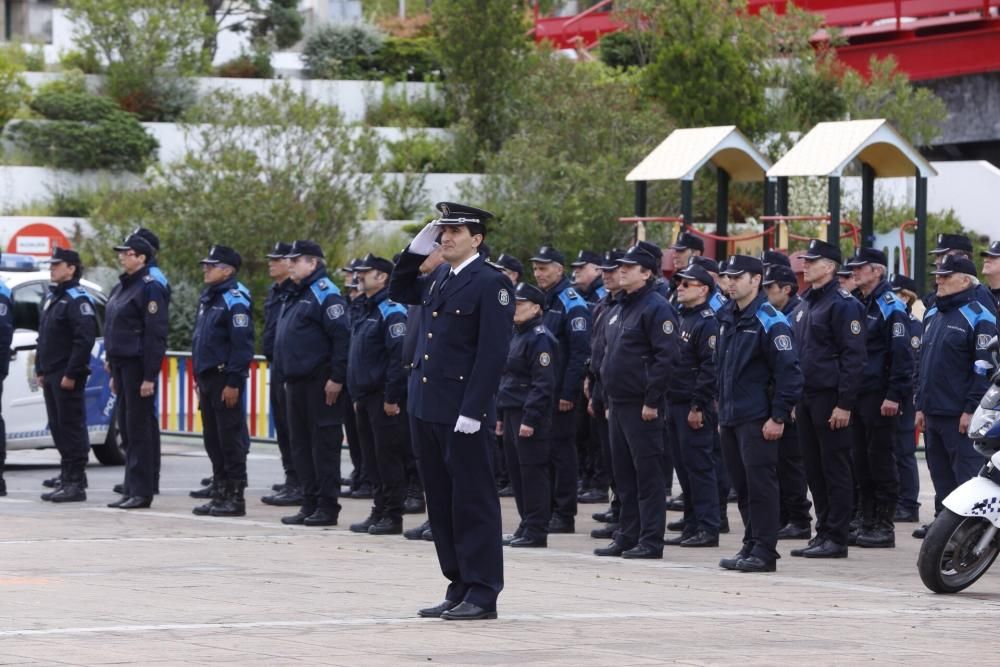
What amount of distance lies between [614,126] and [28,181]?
34.8 feet

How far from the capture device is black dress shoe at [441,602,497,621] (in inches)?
367

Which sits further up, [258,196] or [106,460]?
[258,196]

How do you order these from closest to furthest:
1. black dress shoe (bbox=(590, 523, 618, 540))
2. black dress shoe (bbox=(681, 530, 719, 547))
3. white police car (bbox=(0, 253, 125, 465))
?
black dress shoe (bbox=(681, 530, 719, 547)) → black dress shoe (bbox=(590, 523, 618, 540)) → white police car (bbox=(0, 253, 125, 465))

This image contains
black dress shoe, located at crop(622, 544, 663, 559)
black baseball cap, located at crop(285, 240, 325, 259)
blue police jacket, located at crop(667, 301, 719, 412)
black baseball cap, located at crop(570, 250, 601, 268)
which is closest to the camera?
black dress shoe, located at crop(622, 544, 663, 559)

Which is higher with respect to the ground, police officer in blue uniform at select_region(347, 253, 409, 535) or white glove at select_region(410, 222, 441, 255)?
white glove at select_region(410, 222, 441, 255)

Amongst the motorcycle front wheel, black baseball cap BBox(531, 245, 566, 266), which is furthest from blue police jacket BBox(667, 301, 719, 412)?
the motorcycle front wheel

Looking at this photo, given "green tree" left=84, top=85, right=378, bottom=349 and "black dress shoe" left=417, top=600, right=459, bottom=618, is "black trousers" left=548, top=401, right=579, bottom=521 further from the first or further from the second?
"green tree" left=84, top=85, right=378, bottom=349

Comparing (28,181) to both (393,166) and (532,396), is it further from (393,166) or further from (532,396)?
(532,396)

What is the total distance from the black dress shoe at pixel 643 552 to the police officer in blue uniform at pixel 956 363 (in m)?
2.20

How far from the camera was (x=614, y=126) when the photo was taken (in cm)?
3272

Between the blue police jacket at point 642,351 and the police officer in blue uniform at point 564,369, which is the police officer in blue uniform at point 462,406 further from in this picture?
the police officer in blue uniform at point 564,369

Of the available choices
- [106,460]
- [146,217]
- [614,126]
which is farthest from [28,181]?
[106,460]

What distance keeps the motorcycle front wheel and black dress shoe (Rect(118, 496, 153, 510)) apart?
726cm

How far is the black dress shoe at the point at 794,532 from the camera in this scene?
1399cm
